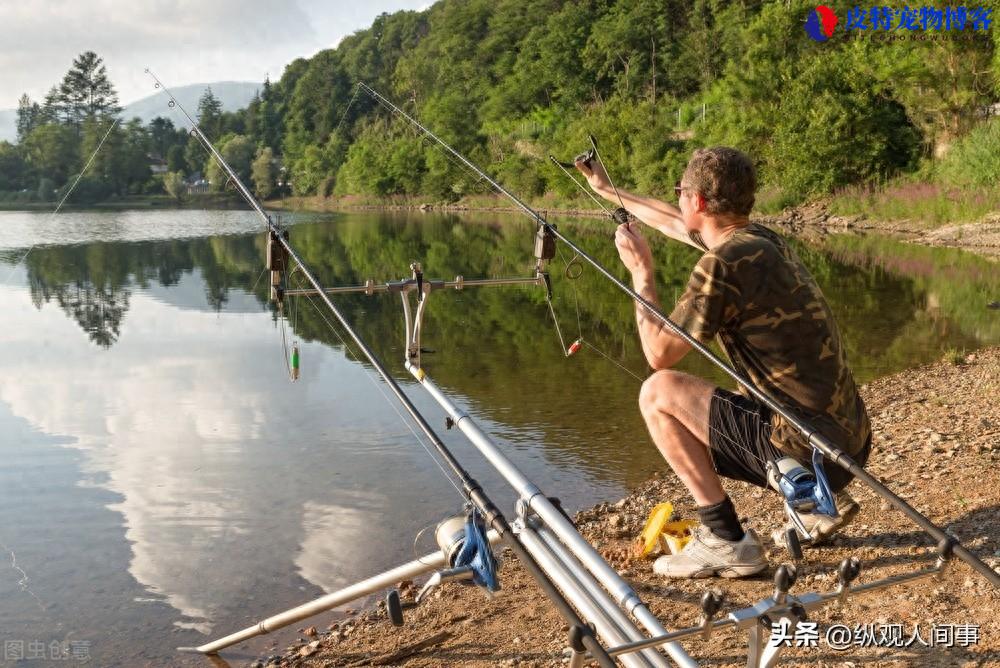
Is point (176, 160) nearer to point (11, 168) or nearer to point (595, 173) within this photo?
point (11, 168)

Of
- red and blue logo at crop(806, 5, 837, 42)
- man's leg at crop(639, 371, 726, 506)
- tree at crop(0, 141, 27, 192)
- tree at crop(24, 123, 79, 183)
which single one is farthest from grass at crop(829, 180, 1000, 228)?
tree at crop(0, 141, 27, 192)

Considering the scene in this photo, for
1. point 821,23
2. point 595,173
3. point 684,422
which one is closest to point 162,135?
point 821,23

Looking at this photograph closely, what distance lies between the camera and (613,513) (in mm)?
5488

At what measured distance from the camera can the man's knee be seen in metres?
3.63

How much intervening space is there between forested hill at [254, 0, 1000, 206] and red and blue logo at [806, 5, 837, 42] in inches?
17.0

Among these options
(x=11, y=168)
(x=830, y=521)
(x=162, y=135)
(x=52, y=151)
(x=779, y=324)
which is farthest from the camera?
(x=162, y=135)

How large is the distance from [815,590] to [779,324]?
120cm

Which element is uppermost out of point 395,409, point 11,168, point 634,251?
point 11,168

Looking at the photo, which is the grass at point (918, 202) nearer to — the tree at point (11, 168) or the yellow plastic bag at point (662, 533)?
the yellow plastic bag at point (662, 533)

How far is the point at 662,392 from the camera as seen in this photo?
3.65 m

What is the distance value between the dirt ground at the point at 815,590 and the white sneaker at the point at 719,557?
0.17 feet

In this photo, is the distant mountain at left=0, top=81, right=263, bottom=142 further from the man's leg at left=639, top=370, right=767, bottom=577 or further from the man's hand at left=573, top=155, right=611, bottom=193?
the man's leg at left=639, top=370, right=767, bottom=577

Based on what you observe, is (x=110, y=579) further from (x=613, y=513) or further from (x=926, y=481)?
(x=926, y=481)

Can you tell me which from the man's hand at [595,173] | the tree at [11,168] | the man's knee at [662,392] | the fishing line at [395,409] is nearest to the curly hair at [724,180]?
the man's knee at [662,392]
